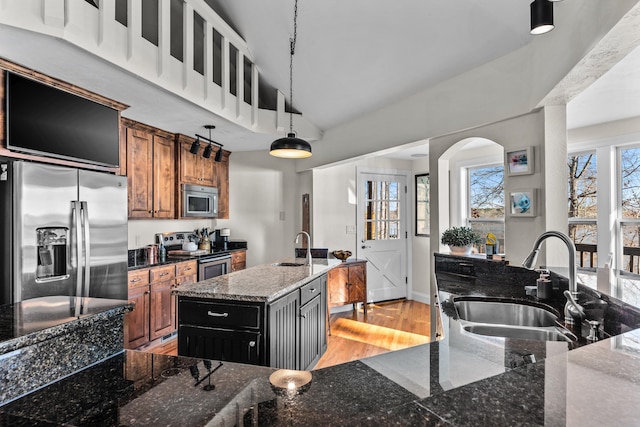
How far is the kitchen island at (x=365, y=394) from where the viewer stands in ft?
2.02

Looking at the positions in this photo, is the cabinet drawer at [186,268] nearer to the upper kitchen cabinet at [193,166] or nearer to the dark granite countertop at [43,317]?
the upper kitchen cabinet at [193,166]

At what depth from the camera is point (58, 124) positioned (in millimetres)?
2658

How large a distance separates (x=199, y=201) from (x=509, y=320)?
3.72 meters

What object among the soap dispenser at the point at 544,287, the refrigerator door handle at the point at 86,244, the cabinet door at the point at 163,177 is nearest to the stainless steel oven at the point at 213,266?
the cabinet door at the point at 163,177

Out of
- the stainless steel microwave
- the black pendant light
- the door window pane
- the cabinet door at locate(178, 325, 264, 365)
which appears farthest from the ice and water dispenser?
the door window pane

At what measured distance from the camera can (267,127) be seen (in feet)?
13.3

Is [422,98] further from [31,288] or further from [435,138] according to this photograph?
[31,288]

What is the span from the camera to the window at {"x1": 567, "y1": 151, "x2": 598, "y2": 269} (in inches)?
150

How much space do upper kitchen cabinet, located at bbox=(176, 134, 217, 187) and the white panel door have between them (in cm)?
217

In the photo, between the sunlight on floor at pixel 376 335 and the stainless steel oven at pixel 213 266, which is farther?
the stainless steel oven at pixel 213 266

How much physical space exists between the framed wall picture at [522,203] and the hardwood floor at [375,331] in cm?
179

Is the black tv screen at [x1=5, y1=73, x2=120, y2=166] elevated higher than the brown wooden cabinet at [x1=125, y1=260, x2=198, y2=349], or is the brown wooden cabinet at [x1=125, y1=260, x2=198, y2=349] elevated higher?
the black tv screen at [x1=5, y1=73, x2=120, y2=166]

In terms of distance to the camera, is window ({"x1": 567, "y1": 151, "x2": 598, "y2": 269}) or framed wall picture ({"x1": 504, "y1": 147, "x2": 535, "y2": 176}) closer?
framed wall picture ({"x1": 504, "y1": 147, "x2": 535, "y2": 176})

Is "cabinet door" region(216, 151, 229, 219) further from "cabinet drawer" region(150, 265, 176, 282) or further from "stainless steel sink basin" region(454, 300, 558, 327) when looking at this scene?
"stainless steel sink basin" region(454, 300, 558, 327)
